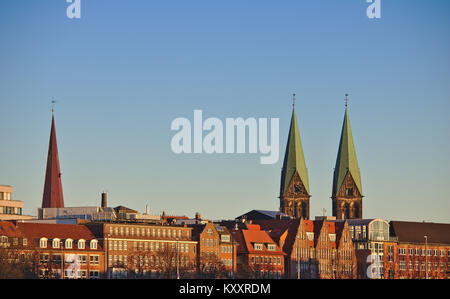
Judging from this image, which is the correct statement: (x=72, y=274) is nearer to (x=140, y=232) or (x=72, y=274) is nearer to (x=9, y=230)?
(x=9, y=230)

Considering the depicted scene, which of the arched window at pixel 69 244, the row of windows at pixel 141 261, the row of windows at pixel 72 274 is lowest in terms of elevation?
the row of windows at pixel 72 274

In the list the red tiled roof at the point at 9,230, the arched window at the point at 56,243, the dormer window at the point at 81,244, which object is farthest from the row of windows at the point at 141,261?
the red tiled roof at the point at 9,230

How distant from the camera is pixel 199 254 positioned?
655 feet

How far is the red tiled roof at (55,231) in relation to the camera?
181 metres

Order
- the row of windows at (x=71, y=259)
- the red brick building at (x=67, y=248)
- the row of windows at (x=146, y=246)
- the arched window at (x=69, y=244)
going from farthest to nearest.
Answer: the row of windows at (x=146, y=246) → the arched window at (x=69, y=244) → the red brick building at (x=67, y=248) → the row of windows at (x=71, y=259)

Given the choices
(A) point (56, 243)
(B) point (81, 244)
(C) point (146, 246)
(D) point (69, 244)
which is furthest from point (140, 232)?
(A) point (56, 243)

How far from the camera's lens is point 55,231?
184125 millimetres

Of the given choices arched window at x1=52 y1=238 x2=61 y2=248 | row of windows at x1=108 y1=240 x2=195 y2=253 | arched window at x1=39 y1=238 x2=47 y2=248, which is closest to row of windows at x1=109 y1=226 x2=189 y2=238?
row of windows at x1=108 y1=240 x2=195 y2=253

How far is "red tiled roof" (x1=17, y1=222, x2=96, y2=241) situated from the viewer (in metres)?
181

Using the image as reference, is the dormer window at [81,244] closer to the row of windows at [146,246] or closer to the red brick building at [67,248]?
the red brick building at [67,248]

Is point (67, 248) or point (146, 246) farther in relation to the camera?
point (146, 246)

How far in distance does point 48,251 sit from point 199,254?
94.2ft
